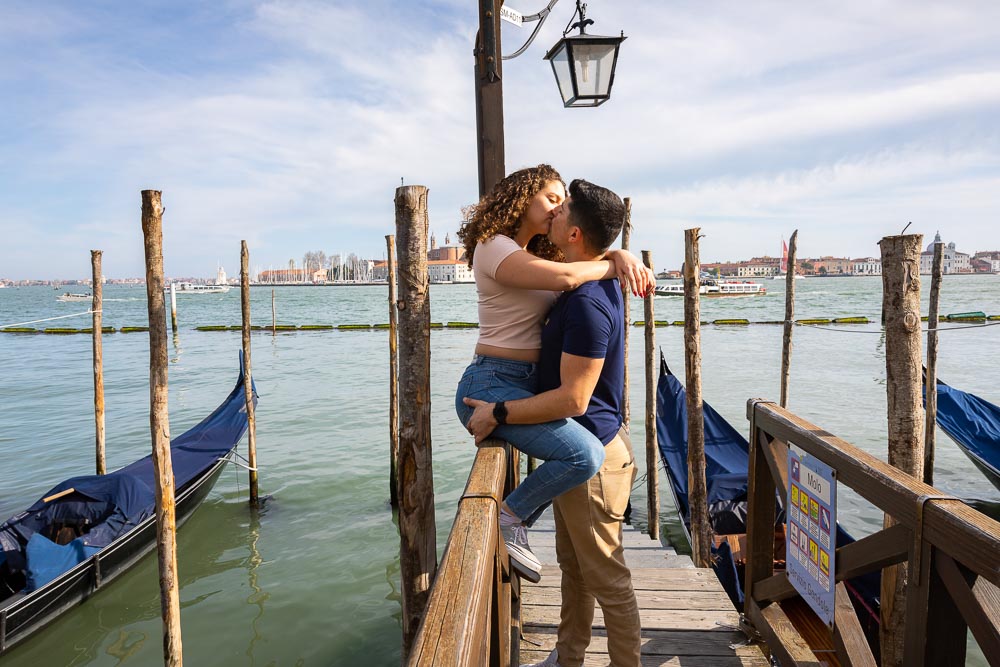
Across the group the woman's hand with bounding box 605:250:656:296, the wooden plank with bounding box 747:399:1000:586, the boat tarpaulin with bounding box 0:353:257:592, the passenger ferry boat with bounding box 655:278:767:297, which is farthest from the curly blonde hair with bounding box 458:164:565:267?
the passenger ferry boat with bounding box 655:278:767:297

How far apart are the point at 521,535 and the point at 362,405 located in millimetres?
12773

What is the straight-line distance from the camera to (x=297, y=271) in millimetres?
155500

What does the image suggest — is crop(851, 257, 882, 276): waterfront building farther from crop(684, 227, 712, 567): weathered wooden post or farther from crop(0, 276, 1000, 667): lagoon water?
crop(684, 227, 712, 567): weathered wooden post

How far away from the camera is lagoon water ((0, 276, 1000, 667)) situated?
5.47 m

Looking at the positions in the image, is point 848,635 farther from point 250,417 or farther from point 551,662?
point 250,417

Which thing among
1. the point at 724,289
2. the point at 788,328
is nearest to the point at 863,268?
the point at 724,289

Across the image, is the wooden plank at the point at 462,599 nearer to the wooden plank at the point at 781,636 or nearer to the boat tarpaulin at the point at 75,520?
the wooden plank at the point at 781,636

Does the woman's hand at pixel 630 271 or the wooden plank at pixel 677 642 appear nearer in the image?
the woman's hand at pixel 630 271

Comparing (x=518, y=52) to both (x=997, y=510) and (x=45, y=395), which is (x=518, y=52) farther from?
(x=45, y=395)

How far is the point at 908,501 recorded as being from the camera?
61.1 inches

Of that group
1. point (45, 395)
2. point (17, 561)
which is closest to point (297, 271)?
point (45, 395)

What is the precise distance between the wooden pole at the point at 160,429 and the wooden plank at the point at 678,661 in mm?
2706

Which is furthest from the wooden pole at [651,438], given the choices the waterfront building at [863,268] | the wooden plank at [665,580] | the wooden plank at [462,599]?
the waterfront building at [863,268]

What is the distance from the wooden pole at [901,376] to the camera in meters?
2.74
